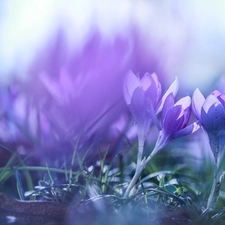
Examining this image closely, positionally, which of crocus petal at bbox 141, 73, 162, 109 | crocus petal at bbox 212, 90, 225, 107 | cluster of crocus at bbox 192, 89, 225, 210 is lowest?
cluster of crocus at bbox 192, 89, 225, 210

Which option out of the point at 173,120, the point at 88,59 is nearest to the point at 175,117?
the point at 173,120

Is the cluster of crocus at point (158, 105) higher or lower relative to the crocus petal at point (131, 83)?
lower

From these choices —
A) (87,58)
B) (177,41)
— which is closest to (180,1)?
(177,41)

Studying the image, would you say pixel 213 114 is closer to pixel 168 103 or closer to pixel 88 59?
pixel 168 103

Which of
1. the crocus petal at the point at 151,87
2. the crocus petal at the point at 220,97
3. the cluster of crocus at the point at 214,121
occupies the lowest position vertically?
the cluster of crocus at the point at 214,121

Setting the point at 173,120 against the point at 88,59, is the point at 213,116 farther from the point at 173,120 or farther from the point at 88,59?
the point at 88,59
